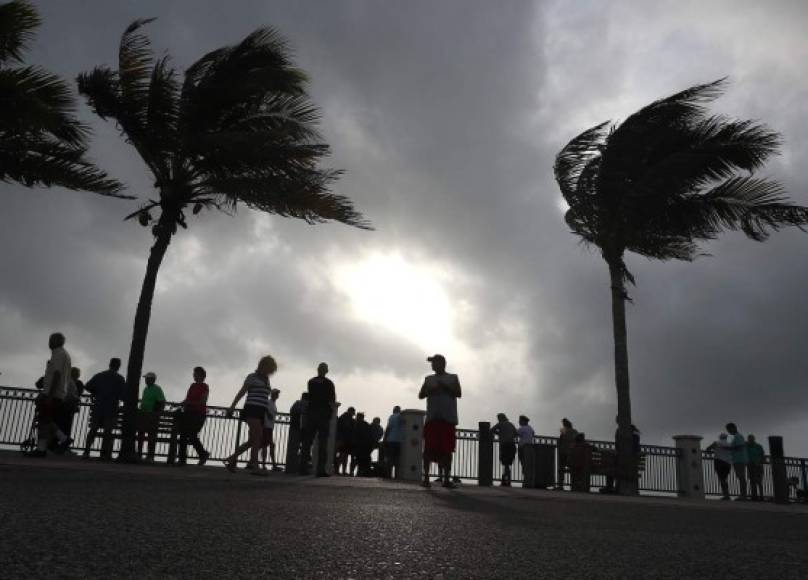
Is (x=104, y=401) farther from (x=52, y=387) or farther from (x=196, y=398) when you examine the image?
(x=52, y=387)

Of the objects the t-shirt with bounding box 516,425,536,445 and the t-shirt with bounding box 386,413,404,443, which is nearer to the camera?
the t-shirt with bounding box 386,413,404,443

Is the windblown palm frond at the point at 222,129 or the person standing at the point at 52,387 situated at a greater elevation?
the windblown palm frond at the point at 222,129

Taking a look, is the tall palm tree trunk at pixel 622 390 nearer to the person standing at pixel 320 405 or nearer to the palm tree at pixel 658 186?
the palm tree at pixel 658 186

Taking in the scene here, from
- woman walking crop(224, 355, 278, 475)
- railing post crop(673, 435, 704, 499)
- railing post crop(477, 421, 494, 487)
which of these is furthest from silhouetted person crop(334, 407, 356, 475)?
railing post crop(673, 435, 704, 499)

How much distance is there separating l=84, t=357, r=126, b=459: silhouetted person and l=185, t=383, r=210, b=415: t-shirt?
1185 mm

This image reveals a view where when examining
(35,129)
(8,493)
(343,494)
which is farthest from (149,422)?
(8,493)

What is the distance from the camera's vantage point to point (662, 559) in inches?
145

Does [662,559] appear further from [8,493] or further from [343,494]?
[8,493]

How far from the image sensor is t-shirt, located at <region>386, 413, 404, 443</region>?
1520 cm

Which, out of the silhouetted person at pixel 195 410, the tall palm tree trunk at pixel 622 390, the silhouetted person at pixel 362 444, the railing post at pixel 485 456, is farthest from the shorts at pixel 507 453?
the silhouetted person at pixel 195 410

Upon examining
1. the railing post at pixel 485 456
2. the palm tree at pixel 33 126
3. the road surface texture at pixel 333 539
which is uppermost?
the palm tree at pixel 33 126

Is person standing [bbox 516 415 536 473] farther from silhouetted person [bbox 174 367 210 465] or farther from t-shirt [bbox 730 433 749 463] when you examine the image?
silhouetted person [bbox 174 367 210 465]

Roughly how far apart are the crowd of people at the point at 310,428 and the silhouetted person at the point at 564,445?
0.9 inches

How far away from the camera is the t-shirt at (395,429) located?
15.2 m
